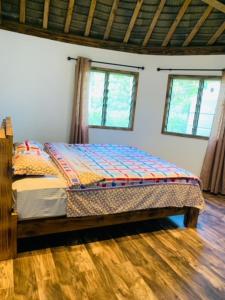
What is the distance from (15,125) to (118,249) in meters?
3.07

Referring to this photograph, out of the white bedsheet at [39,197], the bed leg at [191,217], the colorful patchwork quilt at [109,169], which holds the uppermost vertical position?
the colorful patchwork quilt at [109,169]

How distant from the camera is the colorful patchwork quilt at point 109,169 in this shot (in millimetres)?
2457

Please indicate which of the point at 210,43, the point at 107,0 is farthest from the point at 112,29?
the point at 210,43

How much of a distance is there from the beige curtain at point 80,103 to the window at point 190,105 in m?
1.68

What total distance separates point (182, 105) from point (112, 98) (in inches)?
56.9

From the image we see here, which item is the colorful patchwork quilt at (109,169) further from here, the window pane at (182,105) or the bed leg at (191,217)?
the window pane at (182,105)

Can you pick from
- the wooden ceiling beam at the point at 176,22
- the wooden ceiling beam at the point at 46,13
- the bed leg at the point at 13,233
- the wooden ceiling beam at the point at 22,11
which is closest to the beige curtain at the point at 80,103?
the wooden ceiling beam at the point at 46,13

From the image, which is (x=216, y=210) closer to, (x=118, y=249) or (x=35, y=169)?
(x=118, y=249)

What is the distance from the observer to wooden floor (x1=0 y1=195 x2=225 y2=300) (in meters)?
1.90

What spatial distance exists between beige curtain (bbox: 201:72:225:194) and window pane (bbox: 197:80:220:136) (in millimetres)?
262

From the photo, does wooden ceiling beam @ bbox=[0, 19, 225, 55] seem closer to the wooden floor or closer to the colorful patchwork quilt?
the colorful patchwork quilt

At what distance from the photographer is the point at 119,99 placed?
5.18 meters

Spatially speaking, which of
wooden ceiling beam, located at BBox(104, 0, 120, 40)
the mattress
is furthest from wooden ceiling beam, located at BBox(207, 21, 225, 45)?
the mattress

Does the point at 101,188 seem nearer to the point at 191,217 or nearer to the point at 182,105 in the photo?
the point at 191,217
